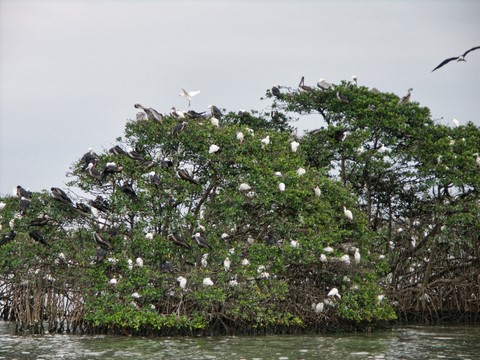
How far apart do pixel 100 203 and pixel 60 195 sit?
3.62ft

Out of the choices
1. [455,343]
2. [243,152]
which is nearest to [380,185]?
[243,152]

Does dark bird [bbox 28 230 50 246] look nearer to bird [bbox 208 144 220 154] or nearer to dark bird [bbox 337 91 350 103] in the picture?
bird [bbox 208 144 220 154]

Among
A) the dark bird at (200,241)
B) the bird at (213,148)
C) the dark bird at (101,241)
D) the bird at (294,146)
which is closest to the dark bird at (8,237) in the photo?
the dark bird at (101,241)

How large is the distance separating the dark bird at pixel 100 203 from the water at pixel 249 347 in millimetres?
3514

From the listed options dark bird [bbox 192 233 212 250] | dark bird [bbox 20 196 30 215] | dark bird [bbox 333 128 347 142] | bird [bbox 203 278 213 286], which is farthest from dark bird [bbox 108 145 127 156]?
dark bird [bbox 333 128 347 142]

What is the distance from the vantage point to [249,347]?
57.9 feet

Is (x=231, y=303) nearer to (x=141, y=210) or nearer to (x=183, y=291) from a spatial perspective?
(x=183, y=291)

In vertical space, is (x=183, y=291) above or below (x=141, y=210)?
below

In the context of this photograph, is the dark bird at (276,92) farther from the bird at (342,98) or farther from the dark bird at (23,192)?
the dark bird at (23,192)

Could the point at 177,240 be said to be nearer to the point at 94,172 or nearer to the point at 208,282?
the point at 208,282

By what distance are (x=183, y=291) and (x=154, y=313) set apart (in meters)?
0.98

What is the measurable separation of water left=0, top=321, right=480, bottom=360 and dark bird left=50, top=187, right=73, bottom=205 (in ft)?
11.9

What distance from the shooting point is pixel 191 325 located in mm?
19250

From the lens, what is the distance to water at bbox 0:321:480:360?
16328 millimetres
